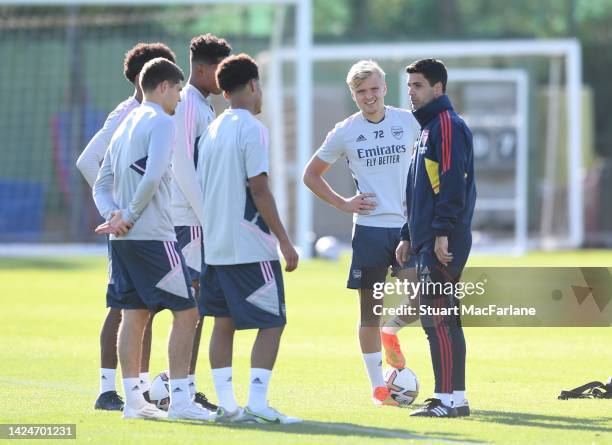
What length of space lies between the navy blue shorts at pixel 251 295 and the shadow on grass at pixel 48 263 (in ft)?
54.0

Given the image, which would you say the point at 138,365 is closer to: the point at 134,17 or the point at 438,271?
the point at 438,271

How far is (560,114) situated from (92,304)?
21037 mm

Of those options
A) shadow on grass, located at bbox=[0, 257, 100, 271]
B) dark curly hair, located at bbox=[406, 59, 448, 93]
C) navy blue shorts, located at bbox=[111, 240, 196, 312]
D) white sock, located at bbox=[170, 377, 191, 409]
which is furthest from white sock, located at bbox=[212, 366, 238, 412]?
shadow on grass, located at bbox=[0, 257, 100, 271]

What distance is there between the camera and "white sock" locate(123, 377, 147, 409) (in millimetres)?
8367

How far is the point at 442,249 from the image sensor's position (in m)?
8.32

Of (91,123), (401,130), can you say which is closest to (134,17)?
(91,123)

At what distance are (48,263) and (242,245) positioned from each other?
18811 mm

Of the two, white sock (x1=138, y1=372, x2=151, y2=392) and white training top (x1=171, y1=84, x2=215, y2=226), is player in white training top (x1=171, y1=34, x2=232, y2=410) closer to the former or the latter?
white training top (x1=171, y1=84, x2=215, y2=226)

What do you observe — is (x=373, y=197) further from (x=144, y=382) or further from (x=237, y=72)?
(x=144, y=382)

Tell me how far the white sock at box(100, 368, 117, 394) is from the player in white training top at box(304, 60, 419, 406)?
5.69 ft

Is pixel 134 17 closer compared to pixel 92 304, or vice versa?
pixel 92 304

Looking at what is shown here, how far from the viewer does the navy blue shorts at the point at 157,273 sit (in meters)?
8.30

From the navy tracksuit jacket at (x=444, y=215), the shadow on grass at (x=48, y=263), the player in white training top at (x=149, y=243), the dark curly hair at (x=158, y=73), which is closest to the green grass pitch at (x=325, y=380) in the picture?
the player in white training top at (x=149, y=243)

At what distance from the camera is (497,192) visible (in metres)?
32.5
